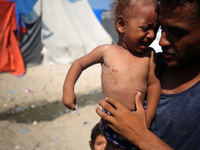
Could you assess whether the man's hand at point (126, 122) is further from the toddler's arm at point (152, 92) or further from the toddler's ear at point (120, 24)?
the toddler's ear at point (120, 24)

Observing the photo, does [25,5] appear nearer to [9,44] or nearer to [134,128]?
[9,44]

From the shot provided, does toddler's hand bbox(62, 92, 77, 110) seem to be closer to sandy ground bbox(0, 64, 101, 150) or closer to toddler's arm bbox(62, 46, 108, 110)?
toddler's arm bbox(62, 46, 108, 110)

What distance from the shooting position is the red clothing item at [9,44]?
718cm

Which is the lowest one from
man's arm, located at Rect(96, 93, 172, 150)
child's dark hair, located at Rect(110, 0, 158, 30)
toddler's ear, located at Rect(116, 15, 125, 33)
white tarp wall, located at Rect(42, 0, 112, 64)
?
white tarp wall, located at Rect(42, 0, 112, 64)

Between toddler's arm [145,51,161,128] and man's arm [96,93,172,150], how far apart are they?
0.08 metres

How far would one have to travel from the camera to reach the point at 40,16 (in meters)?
8.60

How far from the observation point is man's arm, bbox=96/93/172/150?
4.08 feet

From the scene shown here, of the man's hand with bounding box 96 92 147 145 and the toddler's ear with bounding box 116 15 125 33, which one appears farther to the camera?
the toddler's ear with bounding box 116 15 125 33

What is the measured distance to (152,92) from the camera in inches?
60.4

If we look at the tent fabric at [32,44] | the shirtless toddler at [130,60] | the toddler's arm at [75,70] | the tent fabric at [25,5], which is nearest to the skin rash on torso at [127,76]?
the shirtless toddler at [130,60]

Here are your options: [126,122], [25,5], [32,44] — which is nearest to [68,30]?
[32,44]

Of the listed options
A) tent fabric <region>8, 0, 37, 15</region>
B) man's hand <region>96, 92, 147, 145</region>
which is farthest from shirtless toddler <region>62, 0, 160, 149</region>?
tent fabric <region>8, 0, 37, 15</region>

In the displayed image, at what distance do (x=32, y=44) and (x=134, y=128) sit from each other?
27.0 ft

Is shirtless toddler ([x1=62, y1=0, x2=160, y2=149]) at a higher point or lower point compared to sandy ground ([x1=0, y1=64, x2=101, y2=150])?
higher
